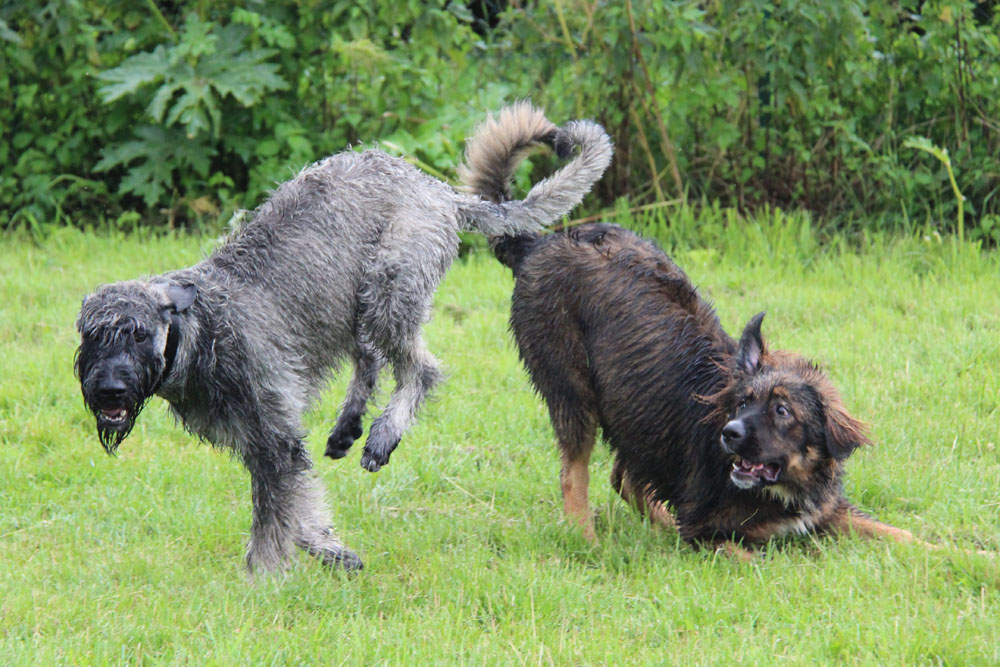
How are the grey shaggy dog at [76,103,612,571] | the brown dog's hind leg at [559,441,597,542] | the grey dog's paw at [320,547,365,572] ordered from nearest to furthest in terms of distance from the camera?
the grey shaggy dog at [76,103,612,571], the grey dog's paw at [320,547,365,572], the brown dog's hind leg at [559,441,597,542]

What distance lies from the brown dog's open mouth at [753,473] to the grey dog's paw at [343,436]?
186 cm

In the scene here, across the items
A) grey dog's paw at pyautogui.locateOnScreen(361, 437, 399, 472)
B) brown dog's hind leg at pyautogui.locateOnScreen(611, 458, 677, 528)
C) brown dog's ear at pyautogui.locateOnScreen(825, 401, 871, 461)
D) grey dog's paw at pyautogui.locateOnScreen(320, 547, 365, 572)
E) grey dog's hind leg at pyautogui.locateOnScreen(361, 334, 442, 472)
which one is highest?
brown dog's ear at pyautogui.locateOnScreen(825, 401, 871, 461)

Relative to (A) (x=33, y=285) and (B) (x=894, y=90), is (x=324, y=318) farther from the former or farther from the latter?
(B) (x=894, y=90)

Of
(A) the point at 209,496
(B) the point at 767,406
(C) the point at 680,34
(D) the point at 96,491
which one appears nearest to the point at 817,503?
(B) the point at 767,406

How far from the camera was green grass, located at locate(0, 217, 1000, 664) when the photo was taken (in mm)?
4332

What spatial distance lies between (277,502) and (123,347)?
0.95 meters

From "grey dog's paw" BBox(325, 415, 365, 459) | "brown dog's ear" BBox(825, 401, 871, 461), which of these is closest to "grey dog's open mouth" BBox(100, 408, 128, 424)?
"grey dog's paw" BBox(325, 415, 365, 459)

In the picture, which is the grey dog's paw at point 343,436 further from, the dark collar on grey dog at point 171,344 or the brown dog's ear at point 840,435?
the brown dog's ear at point 840,435

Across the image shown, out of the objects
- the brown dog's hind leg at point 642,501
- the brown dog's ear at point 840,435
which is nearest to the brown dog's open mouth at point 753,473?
the brown dog's ear at point 840,435

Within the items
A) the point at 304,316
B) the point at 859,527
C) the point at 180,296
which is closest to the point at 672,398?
the point at 859,527

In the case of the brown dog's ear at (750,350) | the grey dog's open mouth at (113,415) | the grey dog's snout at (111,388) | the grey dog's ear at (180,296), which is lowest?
the grey dog's open mouth at (113,415)

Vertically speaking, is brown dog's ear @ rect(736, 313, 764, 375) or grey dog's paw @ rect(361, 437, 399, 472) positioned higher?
brown dog's ear @ rect(736, 313, 764, 375)

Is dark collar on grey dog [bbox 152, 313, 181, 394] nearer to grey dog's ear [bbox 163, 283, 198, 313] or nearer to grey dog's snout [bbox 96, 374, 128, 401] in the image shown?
grey dog's ear [bbox 163, 283, 198, 313]

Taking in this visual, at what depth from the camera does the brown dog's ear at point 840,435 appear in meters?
4.82
